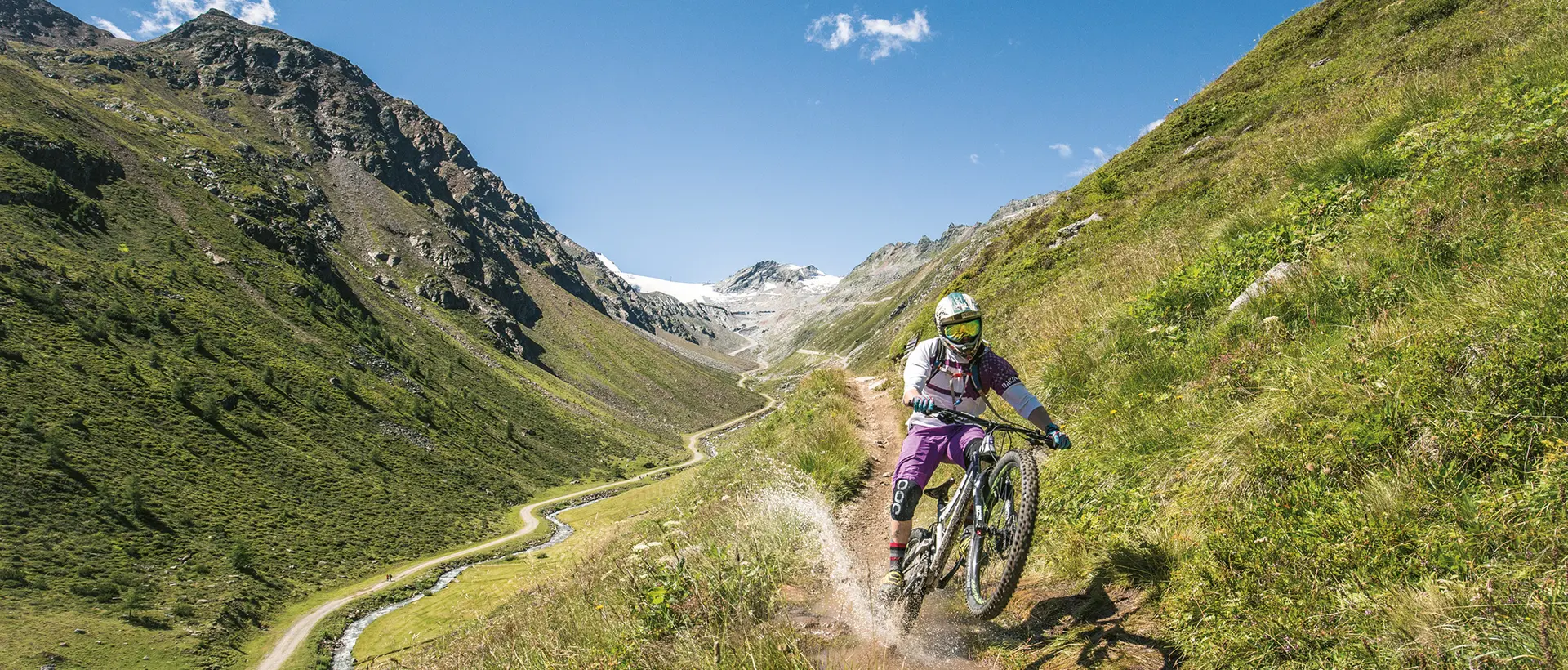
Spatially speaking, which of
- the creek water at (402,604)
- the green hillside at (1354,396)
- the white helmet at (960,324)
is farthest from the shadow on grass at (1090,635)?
the creek water at (402,604)

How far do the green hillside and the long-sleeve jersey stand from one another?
175 cm

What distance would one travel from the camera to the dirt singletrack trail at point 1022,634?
184 inches

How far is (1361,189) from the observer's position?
8.67 m

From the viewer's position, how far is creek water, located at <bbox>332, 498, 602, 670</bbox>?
2370 inches

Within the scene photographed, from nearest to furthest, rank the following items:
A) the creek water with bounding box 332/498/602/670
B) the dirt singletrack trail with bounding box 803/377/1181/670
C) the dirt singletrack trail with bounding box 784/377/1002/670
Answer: the dirt singletrack trail with bounding box 803/377/1181/670 < the dirt singletrack trail with bounding box 784/377/1002/670 < the creek water with bounding box 332/498/602/670

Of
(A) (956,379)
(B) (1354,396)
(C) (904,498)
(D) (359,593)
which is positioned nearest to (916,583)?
(C) (904,498)

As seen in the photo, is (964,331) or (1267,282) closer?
(964,331)

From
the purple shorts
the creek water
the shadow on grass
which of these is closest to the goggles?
the purple shorts

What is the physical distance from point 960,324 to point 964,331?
7cm

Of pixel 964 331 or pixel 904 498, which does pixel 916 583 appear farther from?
pixel 964 331

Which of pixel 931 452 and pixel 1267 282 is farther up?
pixel 1267 282

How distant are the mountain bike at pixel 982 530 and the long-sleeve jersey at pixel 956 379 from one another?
0.92ft

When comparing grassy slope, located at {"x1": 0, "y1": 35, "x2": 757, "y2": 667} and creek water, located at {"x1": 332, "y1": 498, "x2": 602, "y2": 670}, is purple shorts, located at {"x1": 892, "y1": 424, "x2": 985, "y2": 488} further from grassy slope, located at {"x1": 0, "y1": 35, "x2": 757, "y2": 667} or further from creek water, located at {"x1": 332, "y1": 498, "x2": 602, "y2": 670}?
grassy slope, located at {"x1": 0, "y1": 35, "x2": 757, "y2": 667}

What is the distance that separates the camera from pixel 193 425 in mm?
90750
